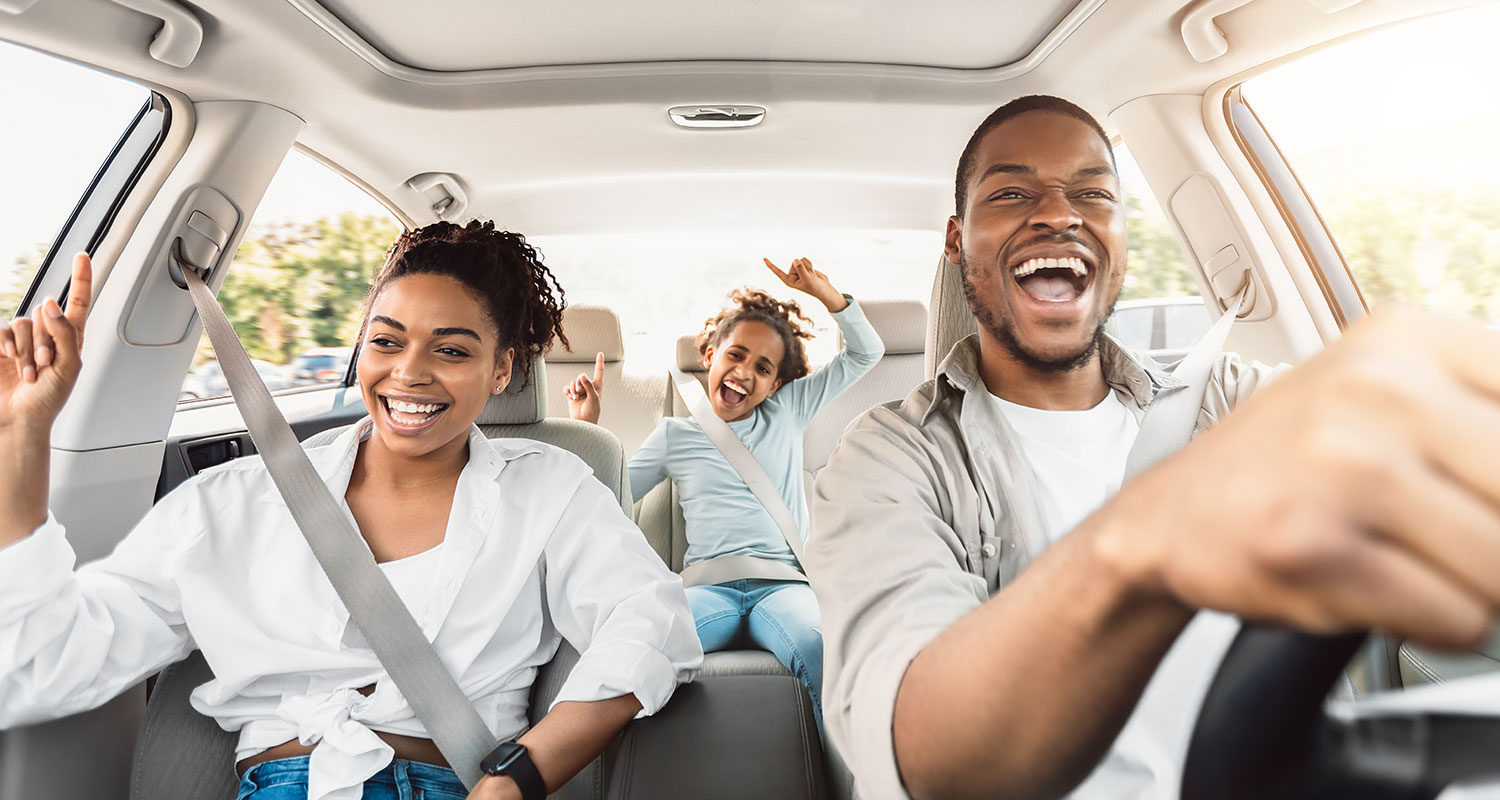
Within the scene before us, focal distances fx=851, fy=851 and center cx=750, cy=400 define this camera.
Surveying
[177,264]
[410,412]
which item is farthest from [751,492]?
[177,264]

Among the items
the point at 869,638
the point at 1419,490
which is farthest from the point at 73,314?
the point at 1419,490

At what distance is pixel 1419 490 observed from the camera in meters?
0.29

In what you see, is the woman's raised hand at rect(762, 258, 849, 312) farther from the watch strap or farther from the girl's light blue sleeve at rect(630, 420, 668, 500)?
the watch strap

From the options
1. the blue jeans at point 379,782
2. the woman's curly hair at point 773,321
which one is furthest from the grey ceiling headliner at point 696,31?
the blue jeans at point 379,782

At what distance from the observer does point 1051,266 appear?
4.04ft

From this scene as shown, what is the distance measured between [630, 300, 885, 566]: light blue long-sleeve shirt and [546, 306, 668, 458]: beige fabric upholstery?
474 millimetres

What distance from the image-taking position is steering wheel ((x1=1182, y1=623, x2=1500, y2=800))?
0.40 meters

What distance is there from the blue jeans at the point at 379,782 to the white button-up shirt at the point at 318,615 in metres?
0.03

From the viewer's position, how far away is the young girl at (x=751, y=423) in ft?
8.00

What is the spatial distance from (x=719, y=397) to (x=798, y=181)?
0.73m

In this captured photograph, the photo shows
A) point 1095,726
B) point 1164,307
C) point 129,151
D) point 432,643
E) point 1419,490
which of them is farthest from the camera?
point 1164,307

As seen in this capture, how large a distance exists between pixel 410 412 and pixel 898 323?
2.22 metres

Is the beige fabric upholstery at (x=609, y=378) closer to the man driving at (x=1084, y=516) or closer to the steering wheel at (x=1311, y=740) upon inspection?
the man driving at (x=1084, y=516)

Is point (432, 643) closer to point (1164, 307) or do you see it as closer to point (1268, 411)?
point (1268, 411)
